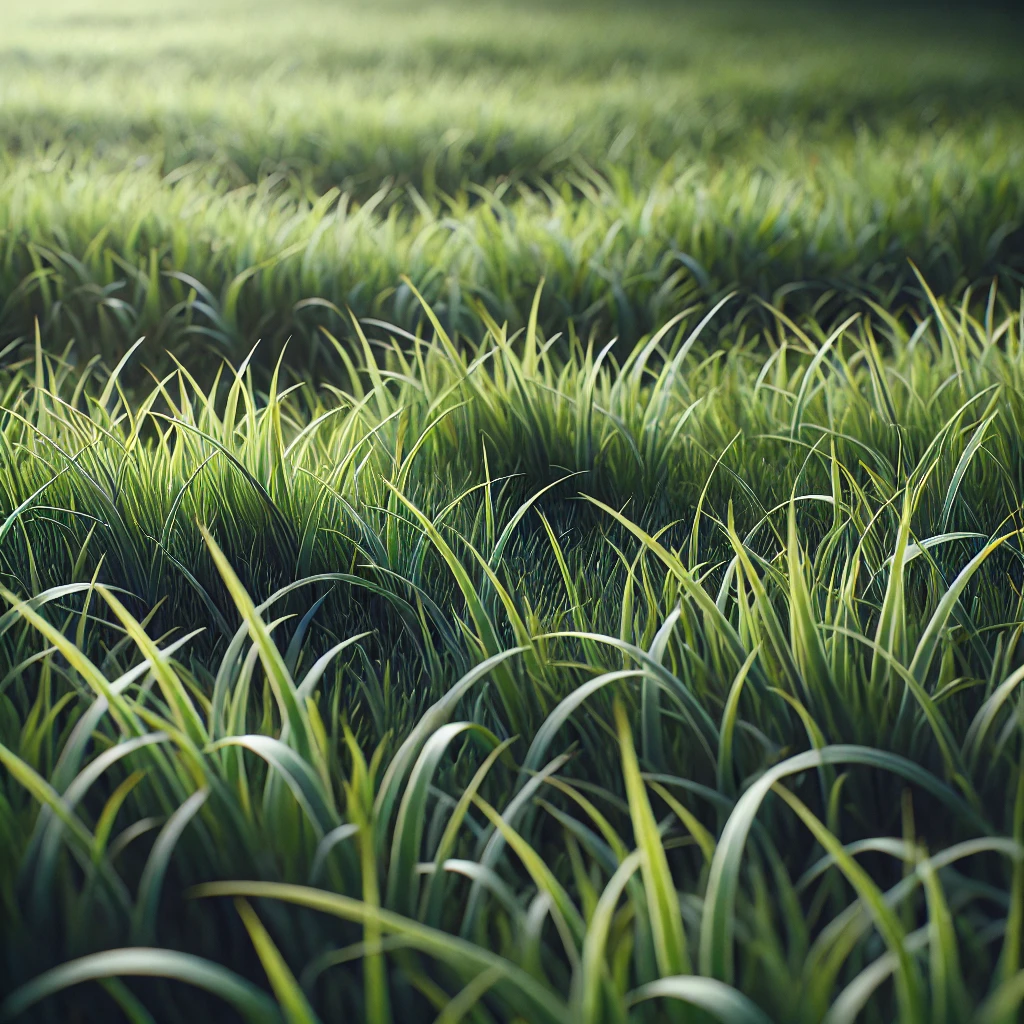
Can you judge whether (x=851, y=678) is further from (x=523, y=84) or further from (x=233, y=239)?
(x=523, y=84)

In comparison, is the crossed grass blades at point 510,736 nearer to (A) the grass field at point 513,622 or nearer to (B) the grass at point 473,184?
(A) the grass field at point 513,622

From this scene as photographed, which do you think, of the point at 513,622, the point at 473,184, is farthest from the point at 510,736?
the point at 473,184

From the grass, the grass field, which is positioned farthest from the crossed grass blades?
the grass

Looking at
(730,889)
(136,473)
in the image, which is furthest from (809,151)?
(730,889)

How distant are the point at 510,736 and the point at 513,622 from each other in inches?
4.0

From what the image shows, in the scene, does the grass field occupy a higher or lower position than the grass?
lower

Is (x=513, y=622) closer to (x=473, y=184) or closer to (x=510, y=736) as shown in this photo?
(x=510, y=736)

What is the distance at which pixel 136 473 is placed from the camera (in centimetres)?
98

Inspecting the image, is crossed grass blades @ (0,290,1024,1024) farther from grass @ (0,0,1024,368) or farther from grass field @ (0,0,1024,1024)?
grass @ (0,0,1024,368)

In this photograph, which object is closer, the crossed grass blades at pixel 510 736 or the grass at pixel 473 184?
the crossed grass blades at pixel 510 736

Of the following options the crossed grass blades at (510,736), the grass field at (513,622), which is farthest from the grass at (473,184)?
the crossed grass blades at (510,736)

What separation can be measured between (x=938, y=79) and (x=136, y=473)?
5737 millimetres

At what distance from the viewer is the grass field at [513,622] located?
515mm

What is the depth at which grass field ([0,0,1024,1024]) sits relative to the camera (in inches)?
20.3
